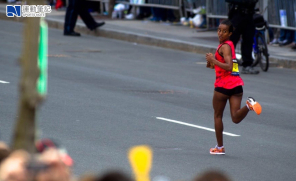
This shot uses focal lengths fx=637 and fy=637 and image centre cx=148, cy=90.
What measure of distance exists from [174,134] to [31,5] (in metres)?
5.42

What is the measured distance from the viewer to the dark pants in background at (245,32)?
13.8 meters

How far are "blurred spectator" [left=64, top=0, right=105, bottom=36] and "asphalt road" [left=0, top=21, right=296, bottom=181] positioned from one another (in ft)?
13.3

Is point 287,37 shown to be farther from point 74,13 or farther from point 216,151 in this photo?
point 216,151

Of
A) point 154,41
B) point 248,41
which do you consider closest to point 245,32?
point 248,41

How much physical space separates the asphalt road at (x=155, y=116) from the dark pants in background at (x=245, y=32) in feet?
1.65

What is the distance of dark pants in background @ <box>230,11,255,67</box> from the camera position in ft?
45.3

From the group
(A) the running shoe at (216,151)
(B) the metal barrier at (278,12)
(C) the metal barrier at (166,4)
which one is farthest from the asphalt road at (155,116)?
(C) the metal barrier at (166,4)

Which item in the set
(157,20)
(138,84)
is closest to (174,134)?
(138,84)

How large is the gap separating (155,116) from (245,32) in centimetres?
545

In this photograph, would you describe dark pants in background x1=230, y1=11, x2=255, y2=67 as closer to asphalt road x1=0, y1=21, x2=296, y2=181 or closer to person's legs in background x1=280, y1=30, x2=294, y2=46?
asphalt road x1=0, y1=21, x2=296, y2=181

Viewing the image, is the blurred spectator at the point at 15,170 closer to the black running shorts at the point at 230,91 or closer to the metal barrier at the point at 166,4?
the black running shorts at the point at 230,91

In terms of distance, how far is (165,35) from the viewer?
63.9 feet

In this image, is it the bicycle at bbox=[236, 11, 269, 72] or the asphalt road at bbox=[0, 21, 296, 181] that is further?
the bicycle at bbox=[236, 11, 269, 72]

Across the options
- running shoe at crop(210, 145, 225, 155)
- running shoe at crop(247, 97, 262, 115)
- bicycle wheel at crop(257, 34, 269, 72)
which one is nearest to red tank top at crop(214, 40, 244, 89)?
running shoe at crop(247, 97, 262, 115)
